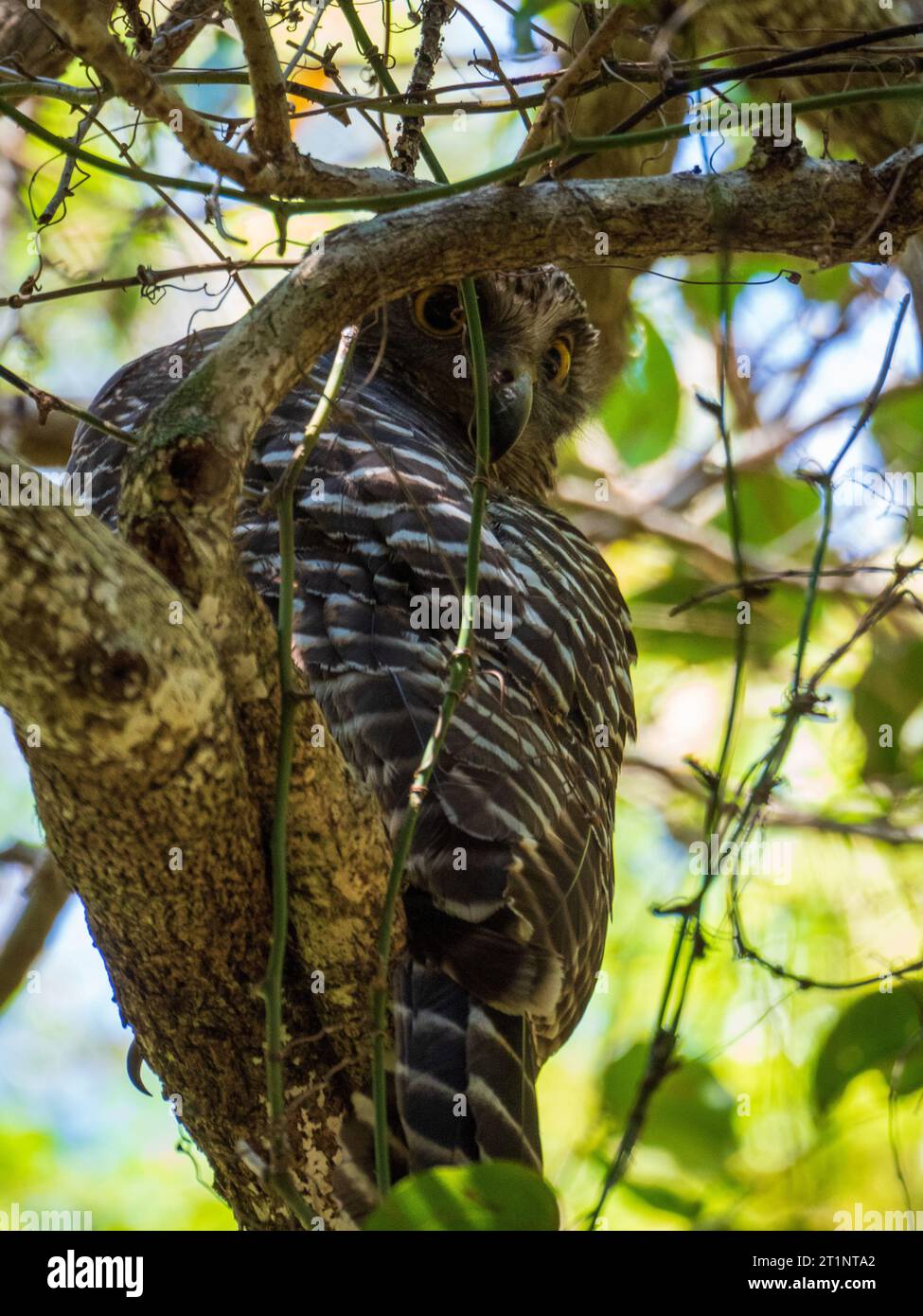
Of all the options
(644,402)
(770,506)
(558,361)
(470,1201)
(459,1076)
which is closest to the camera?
(470,1201)

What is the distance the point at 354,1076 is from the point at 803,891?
3111mm

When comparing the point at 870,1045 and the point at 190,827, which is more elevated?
the point at 870,1045

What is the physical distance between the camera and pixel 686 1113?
370 centimetres

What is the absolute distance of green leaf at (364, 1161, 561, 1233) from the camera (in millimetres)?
1794

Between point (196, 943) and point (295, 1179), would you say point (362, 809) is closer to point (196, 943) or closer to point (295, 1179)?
point (196, 943)

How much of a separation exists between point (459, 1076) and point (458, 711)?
0.70 metres

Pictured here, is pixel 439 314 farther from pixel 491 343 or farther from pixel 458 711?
pixel 458 711

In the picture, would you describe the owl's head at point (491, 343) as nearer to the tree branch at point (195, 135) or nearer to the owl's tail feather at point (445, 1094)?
the tree branch at point (195, 135)

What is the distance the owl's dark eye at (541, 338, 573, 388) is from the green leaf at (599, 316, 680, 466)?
51 cm

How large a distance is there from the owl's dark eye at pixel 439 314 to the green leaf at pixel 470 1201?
3161mm

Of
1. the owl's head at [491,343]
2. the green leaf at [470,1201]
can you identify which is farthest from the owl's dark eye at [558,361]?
the green leaf at [470,1201]

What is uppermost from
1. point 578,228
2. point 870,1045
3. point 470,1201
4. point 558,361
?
point 558,361

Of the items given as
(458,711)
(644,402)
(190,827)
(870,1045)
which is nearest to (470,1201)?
(190,827)

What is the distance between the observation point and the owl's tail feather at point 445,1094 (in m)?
2.30
